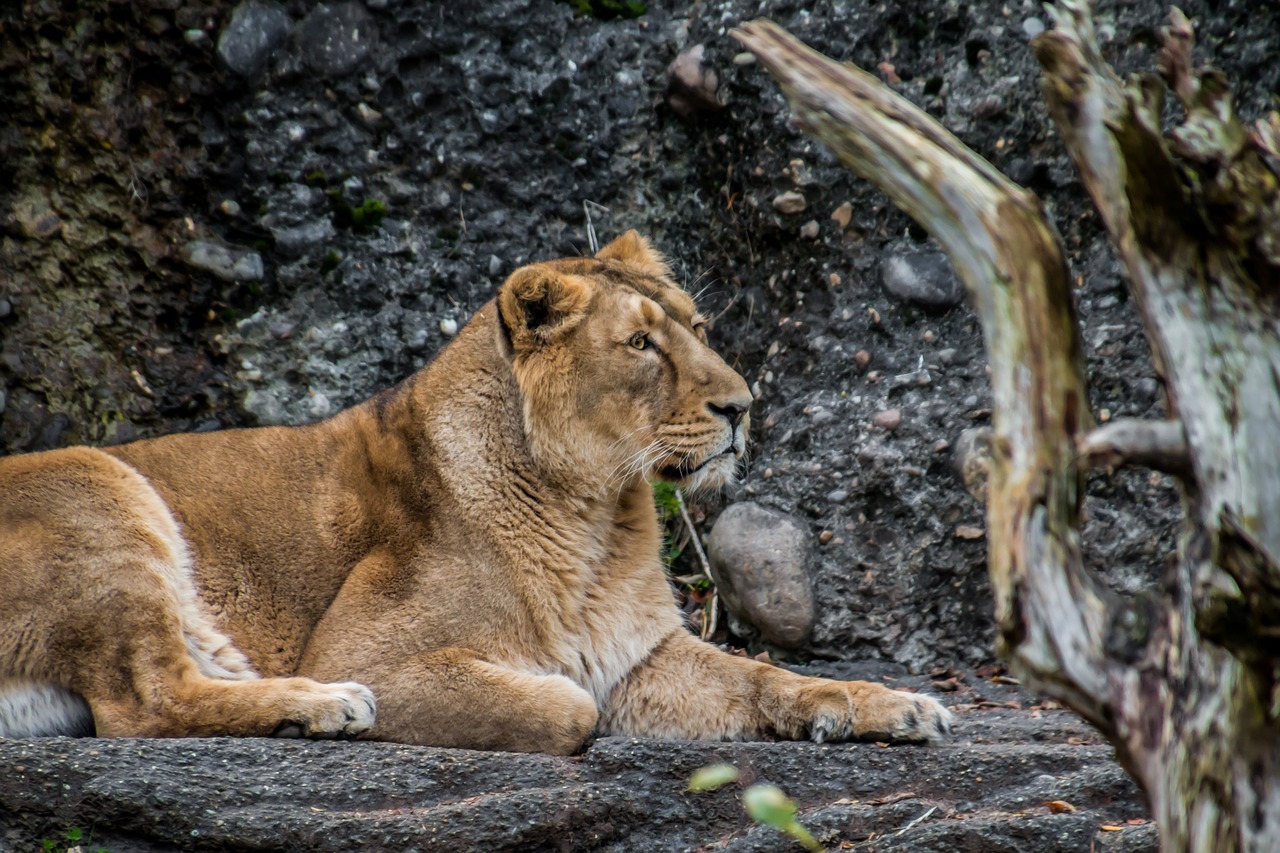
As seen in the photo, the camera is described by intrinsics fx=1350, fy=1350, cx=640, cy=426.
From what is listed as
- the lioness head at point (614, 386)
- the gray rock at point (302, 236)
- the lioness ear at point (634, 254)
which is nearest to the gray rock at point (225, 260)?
the gray rock at point (302, 236)

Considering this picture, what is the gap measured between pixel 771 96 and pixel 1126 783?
146 inches

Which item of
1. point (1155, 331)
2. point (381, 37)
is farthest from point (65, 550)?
point (1155, 331)

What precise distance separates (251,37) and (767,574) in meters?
3.48

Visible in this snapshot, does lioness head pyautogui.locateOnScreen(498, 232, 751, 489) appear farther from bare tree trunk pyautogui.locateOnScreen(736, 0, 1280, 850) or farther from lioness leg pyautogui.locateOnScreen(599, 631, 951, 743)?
bare tree trunk pyautogui.locateOnScreen(736, 0, 1280, 850)

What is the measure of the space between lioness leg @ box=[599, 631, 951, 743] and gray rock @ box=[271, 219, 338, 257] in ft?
9.24

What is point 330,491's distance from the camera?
5.03m

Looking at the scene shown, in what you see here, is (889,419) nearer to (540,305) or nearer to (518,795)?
(540,305)

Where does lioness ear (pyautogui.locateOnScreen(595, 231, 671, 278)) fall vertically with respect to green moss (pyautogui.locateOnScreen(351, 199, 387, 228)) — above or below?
below

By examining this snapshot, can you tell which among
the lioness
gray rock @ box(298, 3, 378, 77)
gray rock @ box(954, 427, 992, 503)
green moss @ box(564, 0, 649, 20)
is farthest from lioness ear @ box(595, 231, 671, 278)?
gray rock @ box(298, 3, 378, 77)

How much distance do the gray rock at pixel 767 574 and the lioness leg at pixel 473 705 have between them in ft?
5.09

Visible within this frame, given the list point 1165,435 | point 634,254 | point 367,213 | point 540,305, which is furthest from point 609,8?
point 1165,435

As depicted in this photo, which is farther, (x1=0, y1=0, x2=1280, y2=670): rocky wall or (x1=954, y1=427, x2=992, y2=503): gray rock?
(x1=0, y1=0, x2=1280, y2=670): rocky wall

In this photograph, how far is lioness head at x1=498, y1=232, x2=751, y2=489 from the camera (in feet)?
15.8

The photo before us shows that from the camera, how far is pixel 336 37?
21.4 feet
